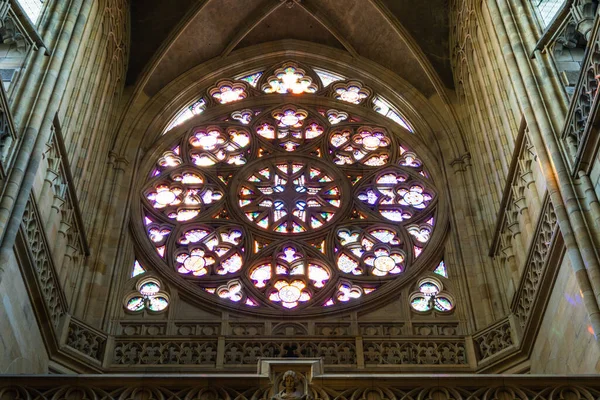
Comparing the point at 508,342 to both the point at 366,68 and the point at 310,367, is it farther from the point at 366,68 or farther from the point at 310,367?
the point at 366,68

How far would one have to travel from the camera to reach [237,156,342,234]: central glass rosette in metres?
13.9

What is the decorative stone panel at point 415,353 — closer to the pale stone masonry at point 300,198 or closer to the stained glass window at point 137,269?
the pale stone masonry at point 300,198

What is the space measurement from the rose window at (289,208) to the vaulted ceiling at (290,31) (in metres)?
0.91

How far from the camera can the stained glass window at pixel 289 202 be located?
509 inches

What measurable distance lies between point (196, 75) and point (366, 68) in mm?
3144

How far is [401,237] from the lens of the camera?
13.6 m

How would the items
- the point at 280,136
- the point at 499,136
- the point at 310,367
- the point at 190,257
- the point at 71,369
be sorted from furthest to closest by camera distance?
1. the point at 280,136
2. the point at 190,257
3. the point at 499,136
4. the point at 71,369
5. the point at 310,367

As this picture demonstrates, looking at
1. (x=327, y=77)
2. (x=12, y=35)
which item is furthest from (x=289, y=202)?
(x=12, y=35)

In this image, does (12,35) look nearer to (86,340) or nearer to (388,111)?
(86,340)

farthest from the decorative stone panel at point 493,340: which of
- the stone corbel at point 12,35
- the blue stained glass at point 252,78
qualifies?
the blue stained glass at point 252,78

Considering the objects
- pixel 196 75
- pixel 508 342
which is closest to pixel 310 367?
pixel 508 342

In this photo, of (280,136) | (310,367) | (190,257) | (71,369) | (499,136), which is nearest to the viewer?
(310,367)

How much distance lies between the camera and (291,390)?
8219 mm

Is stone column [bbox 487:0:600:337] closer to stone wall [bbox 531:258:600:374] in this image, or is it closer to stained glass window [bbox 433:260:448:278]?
stone wall [bbox 531:258:600:374]
